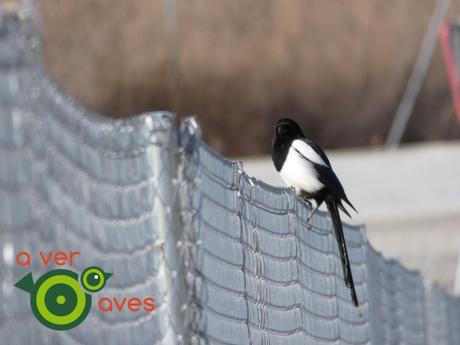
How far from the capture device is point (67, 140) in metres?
3.11

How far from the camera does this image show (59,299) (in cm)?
323

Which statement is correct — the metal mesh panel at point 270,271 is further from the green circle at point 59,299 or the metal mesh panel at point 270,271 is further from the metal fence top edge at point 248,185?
the green circle at point 59,299

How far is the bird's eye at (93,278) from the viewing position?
124 inches

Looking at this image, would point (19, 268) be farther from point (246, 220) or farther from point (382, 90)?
point (382, 90)

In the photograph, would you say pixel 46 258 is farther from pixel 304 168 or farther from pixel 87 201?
pixel 304 168

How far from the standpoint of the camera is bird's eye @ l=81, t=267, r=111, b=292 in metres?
3.14

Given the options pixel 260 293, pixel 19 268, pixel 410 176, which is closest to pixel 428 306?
pixel 260 293

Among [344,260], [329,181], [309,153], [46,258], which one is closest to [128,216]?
[46,258]

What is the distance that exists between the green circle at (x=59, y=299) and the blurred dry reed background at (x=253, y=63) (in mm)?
21915

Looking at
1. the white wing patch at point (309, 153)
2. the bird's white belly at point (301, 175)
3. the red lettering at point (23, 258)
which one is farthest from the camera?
the white wing patch at point (309, 153)

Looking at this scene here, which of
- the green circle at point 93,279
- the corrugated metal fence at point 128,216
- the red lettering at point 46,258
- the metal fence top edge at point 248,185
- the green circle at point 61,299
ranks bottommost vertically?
the red lettering at point 46,258

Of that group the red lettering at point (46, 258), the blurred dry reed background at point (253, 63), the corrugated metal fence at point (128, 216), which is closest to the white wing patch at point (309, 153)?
the corrugated metal fence at point (128, 216)

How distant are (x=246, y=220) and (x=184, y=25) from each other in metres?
22.6

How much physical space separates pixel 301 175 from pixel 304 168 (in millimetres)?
31
